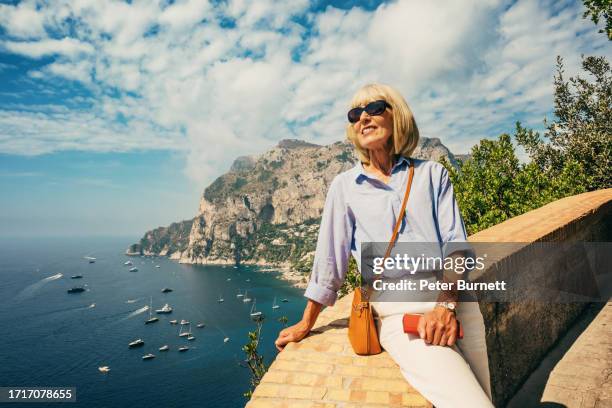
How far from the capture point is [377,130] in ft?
8.18

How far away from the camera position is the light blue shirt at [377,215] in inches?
87.7

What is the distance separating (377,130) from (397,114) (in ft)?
0.61

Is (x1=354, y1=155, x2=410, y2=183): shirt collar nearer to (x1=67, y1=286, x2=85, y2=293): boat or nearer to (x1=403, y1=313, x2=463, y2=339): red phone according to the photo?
(x1=403, y1=313, x2=463, y2=339): red phone

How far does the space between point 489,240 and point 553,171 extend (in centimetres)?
1706

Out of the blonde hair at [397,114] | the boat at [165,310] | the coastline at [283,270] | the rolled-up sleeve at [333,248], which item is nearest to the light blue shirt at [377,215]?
the rolled-up sleeve at [333,248]

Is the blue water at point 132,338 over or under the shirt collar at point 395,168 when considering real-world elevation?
under

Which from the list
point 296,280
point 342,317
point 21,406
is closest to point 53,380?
point 21,406

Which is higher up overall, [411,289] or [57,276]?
[411,289]

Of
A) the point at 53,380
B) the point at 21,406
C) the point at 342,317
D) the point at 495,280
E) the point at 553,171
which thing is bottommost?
the point at 21,406

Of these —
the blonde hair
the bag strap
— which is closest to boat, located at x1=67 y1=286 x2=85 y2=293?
the bag strap

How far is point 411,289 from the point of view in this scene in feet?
7.07

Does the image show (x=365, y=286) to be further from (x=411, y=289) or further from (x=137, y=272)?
(x=137, y=272)

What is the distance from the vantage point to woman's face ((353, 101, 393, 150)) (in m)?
2.48

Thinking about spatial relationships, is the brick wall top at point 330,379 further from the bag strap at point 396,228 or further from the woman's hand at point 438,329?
the bag strap at point 396,228
